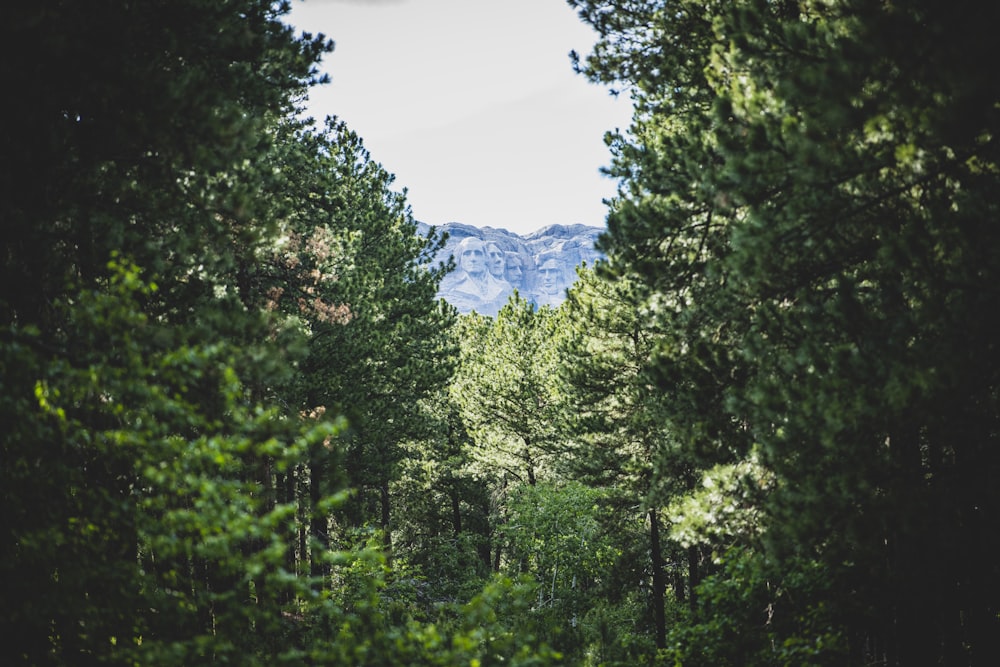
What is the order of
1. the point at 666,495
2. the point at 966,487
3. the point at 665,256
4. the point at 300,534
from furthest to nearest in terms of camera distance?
the point at 300,534, the point at 666,495, the point at 665,256, the point at 966,487

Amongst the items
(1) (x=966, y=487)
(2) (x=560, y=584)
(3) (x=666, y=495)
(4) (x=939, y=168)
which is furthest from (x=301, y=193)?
(2) (x=560, y=584)

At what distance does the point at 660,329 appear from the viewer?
7.02 meters

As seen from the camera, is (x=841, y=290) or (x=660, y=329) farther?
(x=660, y=329)

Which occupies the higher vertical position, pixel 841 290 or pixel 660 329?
pixel 660 329

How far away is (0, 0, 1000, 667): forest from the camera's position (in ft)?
12.6

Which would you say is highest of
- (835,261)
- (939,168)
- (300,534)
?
(939,168)

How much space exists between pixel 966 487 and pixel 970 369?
1783 millimetres

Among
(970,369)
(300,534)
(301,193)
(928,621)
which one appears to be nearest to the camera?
(970,369)

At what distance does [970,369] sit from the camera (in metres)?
3.95

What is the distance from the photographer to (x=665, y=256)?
6.38m

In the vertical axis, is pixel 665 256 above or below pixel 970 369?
above

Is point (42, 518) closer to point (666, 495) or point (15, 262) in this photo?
point (15, 262)

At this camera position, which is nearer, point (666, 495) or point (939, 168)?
point (939, 168)

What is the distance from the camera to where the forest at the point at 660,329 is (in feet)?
12.6
